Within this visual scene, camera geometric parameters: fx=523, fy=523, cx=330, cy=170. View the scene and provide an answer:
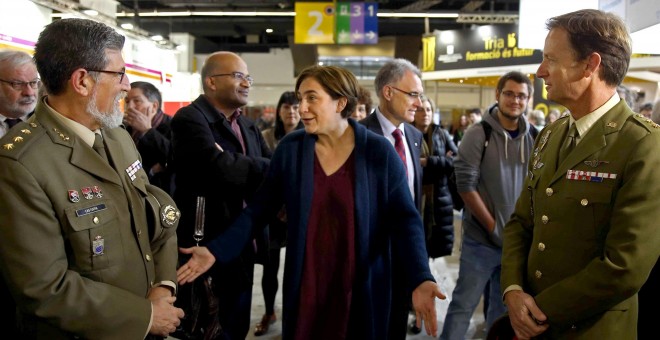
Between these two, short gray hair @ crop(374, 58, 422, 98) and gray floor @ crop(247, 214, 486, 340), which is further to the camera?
gray floor @ crop(247, 214, 486, 340)

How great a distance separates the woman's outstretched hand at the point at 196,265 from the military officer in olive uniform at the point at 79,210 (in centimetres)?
18

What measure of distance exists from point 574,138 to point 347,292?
3.29 feet

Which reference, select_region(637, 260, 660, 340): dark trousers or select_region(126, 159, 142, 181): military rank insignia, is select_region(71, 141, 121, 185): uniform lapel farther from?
select_region(637, 260, 660, 340): dark trousers

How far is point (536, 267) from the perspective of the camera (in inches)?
70.6

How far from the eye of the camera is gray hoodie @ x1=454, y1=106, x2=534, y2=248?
308cm

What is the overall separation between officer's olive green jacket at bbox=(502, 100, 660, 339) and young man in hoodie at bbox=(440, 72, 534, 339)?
1.27 meters

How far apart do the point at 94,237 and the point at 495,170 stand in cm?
229

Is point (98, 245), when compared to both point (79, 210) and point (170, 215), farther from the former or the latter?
point (170, 215)

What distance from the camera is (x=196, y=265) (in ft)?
6.79

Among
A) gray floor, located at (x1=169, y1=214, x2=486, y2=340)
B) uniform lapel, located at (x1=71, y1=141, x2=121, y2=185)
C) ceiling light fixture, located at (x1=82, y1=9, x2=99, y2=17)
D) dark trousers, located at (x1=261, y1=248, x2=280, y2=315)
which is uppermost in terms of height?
ceiling light fixture, located at (x1=82, y1=9, x2=99, y2=17)

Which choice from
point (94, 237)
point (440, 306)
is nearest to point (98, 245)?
point (94, 237)

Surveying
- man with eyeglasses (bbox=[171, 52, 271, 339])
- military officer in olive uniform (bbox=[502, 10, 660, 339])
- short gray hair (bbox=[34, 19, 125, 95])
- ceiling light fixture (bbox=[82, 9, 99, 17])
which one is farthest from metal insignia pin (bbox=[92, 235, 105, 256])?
ceiling light fixture (bbox=[82, 9, 99, 17])

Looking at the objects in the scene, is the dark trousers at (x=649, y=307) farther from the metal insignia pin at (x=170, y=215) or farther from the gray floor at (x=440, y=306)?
the gray floor at (x=440, y=306)

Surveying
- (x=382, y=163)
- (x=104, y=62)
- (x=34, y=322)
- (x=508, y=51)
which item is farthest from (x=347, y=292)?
(x=508, y=51)
